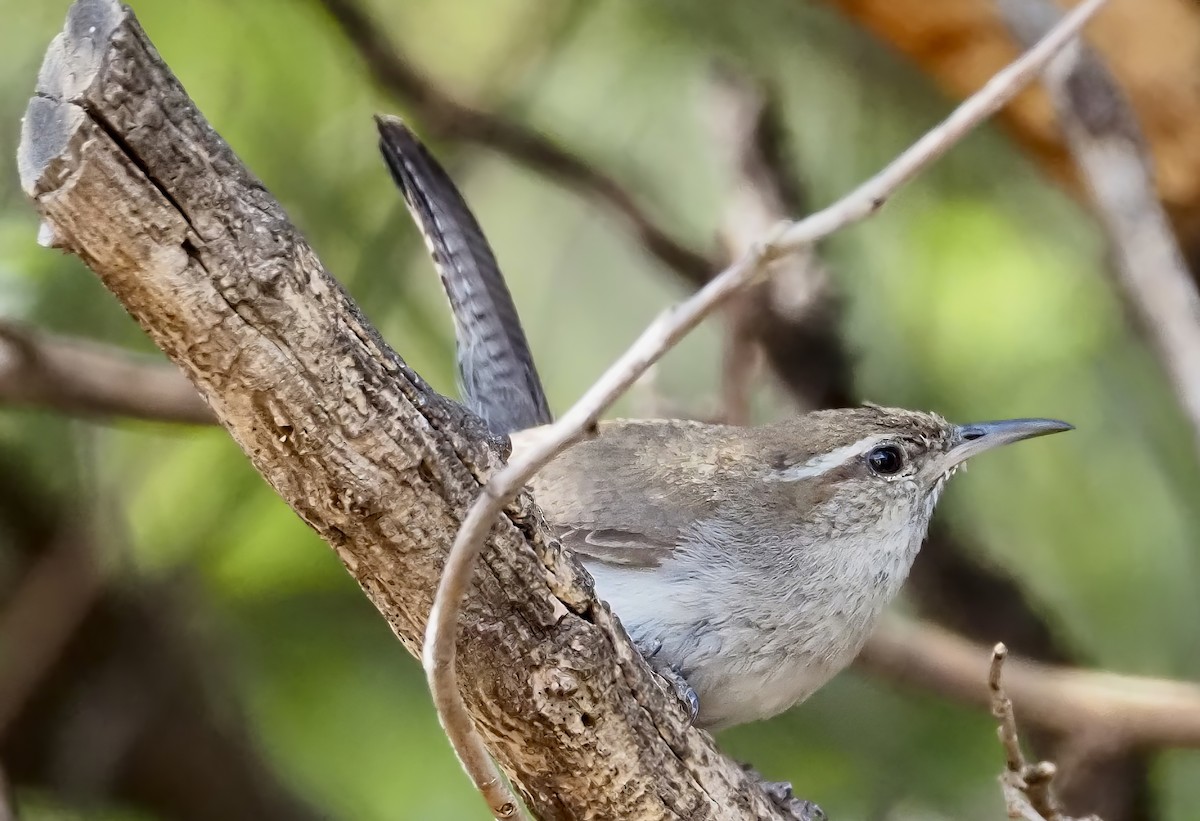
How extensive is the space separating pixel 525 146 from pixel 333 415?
10.0 feet

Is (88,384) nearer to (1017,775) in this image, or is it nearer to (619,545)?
(619,545)

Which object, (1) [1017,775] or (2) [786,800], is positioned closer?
(1) [1017,775]

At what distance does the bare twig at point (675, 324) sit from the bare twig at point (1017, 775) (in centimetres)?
95

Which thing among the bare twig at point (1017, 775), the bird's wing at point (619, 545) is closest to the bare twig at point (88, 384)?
the bird's wing at point (619, 545)

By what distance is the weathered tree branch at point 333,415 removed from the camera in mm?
1478

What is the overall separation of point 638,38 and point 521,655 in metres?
3.39

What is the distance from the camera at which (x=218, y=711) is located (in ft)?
14.1

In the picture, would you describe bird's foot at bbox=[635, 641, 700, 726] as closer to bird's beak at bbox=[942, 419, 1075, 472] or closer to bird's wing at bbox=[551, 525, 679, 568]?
bird's wing at bbox=[551, 525, 679, 568]

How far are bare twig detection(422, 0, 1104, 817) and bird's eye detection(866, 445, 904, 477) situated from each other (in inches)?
59.0

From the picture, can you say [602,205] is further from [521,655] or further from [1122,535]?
[521,655]

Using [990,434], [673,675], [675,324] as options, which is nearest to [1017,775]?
[673,675]

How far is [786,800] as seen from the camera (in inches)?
102

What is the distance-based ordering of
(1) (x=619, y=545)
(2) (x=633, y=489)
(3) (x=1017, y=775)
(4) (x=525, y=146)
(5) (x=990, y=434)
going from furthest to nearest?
1. (4) (x=525, y=146)
2. (5) (x=990, y=434)
3. (2) (x=633, y=489)
4. (1) (x=619, y=545)
5. (3) (x=1017, y=775)

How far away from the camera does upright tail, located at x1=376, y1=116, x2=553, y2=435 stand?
9.69 feet
